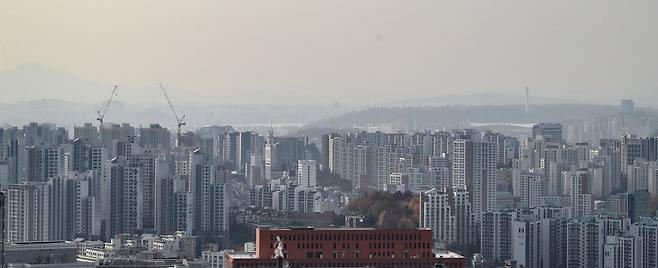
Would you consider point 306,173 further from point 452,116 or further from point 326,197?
point 452,116

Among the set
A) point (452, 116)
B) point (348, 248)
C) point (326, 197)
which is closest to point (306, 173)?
point (326, 197)

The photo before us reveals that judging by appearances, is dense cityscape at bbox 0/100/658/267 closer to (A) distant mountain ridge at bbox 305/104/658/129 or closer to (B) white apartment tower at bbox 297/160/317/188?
(B) white apartment tower at bbox 297/160/317/188

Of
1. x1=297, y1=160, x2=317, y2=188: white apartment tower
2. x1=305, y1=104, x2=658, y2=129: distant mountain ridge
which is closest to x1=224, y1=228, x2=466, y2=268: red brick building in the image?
x1=297, y1=160, x2=317, y2=188: white apartment tower

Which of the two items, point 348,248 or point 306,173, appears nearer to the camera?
point 348,248

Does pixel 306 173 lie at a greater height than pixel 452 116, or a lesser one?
lesser

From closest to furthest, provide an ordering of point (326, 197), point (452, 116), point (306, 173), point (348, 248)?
point (348, 248) < point (326, 197) < point (306, 173) < point (452, 116)

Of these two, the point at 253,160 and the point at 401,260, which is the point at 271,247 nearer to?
the point at 401,260

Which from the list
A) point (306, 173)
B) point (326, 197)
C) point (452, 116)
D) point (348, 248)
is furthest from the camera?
point (452, 116)

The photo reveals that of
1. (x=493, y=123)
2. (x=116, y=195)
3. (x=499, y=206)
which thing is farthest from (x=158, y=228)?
(x=493, y=123)
